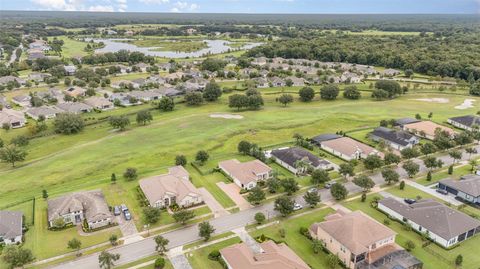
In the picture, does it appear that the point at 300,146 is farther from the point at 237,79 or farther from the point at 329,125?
the point at 237,79

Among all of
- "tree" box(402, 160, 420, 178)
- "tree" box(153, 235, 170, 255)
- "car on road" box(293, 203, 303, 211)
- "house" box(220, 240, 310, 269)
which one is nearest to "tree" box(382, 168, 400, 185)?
"tree" box(402, 160, 420, 178)

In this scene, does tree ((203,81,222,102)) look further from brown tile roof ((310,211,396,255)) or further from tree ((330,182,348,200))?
brown tile roof ((310,211,396,255))

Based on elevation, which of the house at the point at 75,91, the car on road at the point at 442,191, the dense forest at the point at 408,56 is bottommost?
the car on road at the point at 442,191

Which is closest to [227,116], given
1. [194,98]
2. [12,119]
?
[194,98]

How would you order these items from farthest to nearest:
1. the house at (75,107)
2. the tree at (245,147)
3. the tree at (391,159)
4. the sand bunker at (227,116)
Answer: the house at (75,107)
the sand bunker at (227,116)
the tree at (245,147)
the tree at (391,159)

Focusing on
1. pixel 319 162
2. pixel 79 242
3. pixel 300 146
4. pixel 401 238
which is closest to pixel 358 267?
pixel 401 238

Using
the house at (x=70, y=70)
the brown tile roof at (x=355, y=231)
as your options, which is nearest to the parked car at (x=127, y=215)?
the brown tile roof at (x=355, y=231)

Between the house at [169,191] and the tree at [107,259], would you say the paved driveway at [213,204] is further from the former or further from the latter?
the tree at [107,259]
